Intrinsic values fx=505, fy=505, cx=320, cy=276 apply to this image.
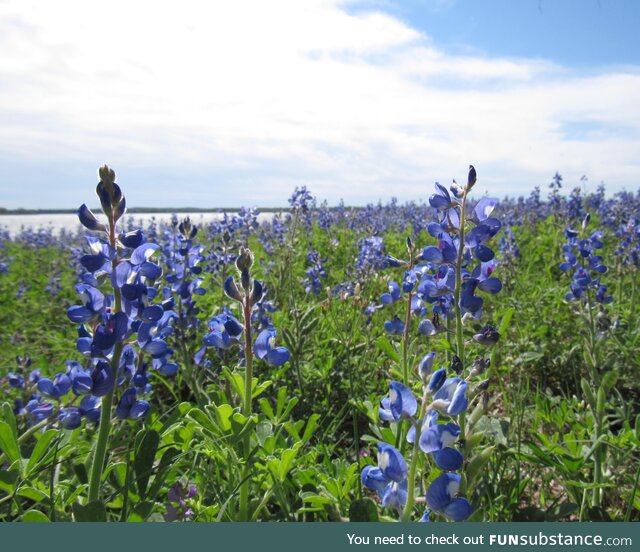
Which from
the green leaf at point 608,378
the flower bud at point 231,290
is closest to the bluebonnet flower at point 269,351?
the flower bud at point 231,290

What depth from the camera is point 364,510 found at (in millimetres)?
1274

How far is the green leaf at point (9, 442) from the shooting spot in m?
1.50

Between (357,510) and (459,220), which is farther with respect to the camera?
(459,220)

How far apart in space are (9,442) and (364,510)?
109 cm

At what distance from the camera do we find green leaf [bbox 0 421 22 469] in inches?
59.2

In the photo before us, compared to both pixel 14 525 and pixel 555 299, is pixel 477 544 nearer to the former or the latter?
pixel 14 525

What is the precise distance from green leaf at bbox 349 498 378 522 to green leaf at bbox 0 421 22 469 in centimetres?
102

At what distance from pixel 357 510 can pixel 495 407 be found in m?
2.28

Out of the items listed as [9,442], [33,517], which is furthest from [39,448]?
[33,517]

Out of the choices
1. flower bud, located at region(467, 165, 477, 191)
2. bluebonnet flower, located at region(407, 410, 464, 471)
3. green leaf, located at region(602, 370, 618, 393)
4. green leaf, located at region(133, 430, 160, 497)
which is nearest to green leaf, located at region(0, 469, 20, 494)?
green leaf, located at region(133, 430, 160, 497)

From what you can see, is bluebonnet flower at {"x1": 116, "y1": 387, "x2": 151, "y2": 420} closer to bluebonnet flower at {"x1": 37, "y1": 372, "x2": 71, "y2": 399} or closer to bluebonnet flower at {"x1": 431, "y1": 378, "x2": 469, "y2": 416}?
bluebonnet flower at {"x1": 37, "y1": 372, "x2": 71, "y2": 399}

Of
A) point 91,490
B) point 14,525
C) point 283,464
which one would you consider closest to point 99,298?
point 91,490

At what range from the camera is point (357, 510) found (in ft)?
4.19

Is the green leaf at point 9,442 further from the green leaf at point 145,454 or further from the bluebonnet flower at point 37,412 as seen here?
the bluebonnet flower at point 37,412
